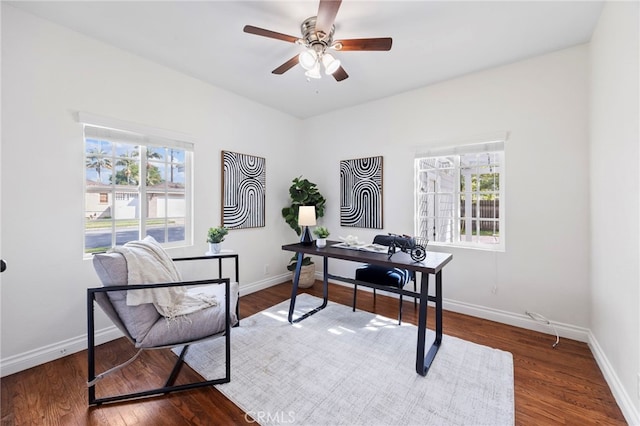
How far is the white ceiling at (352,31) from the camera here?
1.93 meters

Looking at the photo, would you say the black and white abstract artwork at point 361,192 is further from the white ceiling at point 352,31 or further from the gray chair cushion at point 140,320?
the gray chair cushion at point 140,320

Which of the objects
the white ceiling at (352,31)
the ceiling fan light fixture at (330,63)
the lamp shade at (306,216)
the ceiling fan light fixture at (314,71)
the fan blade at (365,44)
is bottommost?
the lamp shade at (306,216)

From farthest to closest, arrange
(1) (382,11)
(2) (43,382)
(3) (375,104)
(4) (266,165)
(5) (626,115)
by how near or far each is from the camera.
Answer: (4) (266,165) < (3) (375,104) < (1) (382,11) < (2) (43,382) < (5) (626,115)

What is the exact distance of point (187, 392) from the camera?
172 cm

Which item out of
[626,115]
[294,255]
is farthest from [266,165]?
[626,115]

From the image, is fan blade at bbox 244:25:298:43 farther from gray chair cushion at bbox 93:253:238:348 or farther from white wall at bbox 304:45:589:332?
white wall at bbox 304:45:589:332

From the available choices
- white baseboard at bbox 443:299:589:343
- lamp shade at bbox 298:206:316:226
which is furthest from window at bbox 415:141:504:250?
lamp shade at bbox 298:206:316:226

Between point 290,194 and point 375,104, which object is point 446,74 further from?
point 290,194

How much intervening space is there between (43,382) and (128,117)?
2.25 metres

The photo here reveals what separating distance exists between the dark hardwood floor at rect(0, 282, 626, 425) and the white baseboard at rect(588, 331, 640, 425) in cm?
4

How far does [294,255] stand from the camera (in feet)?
13.9

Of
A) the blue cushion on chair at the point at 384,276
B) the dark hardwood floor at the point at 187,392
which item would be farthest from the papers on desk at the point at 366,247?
the dark hardwood floor at the point at 187,392

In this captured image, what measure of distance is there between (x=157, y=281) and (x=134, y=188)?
140 cm

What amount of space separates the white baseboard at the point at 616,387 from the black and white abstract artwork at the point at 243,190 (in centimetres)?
365
